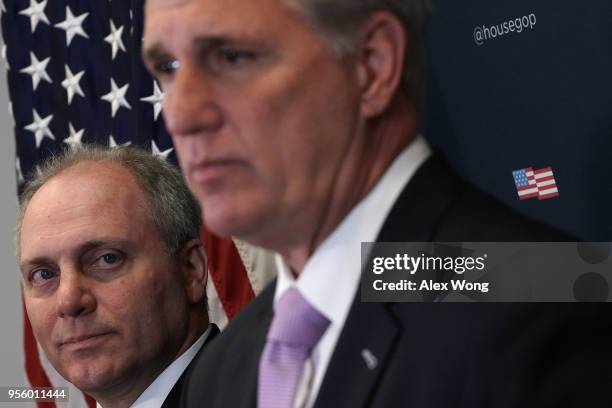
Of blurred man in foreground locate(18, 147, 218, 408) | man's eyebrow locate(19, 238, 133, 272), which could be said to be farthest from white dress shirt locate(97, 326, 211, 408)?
man's eyebrow locate(19, 238, 133, 272)

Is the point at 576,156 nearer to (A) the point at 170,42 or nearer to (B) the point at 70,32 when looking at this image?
(A) the point at 170,42

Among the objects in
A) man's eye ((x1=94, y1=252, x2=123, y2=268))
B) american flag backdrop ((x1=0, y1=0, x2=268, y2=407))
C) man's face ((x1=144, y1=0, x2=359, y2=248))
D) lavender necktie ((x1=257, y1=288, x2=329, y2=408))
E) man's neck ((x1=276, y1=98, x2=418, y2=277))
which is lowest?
american flag backdrop ((x1=0, y1=0, x2=268, y2=407))

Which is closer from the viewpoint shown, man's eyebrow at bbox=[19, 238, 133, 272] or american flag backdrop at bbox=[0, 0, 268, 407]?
man's eyebrow at bbox=[19, 238, 133, 272]

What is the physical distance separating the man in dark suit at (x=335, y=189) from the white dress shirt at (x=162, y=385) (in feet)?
3.38

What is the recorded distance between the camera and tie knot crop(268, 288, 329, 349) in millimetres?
1022

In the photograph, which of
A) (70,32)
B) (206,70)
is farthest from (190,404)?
(70,32)

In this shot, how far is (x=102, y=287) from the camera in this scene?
6.75ft

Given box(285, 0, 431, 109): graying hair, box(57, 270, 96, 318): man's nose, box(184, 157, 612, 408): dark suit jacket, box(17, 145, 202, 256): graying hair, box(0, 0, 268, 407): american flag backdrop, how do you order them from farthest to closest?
box(0, 0, 268, 407): american flag backdrop < box(17, 145, 202, 256): graying hair < box(57, 270, 96, 318): man's nose < box(285, 0, 431, 109): graying hair < box(184, 157, 612, 408): dark suit jacket

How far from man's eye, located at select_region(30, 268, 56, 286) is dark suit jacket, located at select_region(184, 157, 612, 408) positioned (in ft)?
4.10

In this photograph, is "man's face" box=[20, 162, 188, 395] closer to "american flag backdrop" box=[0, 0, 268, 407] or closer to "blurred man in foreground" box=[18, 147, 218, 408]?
"blurred man in foreground" box=[18, 147, 218, 408]

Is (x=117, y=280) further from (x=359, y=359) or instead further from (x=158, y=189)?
(x=359, y=359)

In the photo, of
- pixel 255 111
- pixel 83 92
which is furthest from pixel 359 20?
pixel 83 92

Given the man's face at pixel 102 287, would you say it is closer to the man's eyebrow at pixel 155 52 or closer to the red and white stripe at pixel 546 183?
the red and white stripe at pixel 546 183

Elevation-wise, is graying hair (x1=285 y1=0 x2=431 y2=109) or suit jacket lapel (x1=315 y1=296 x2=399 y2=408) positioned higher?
graying hair (x1=285 y1=0 x2=431 y2=109)
